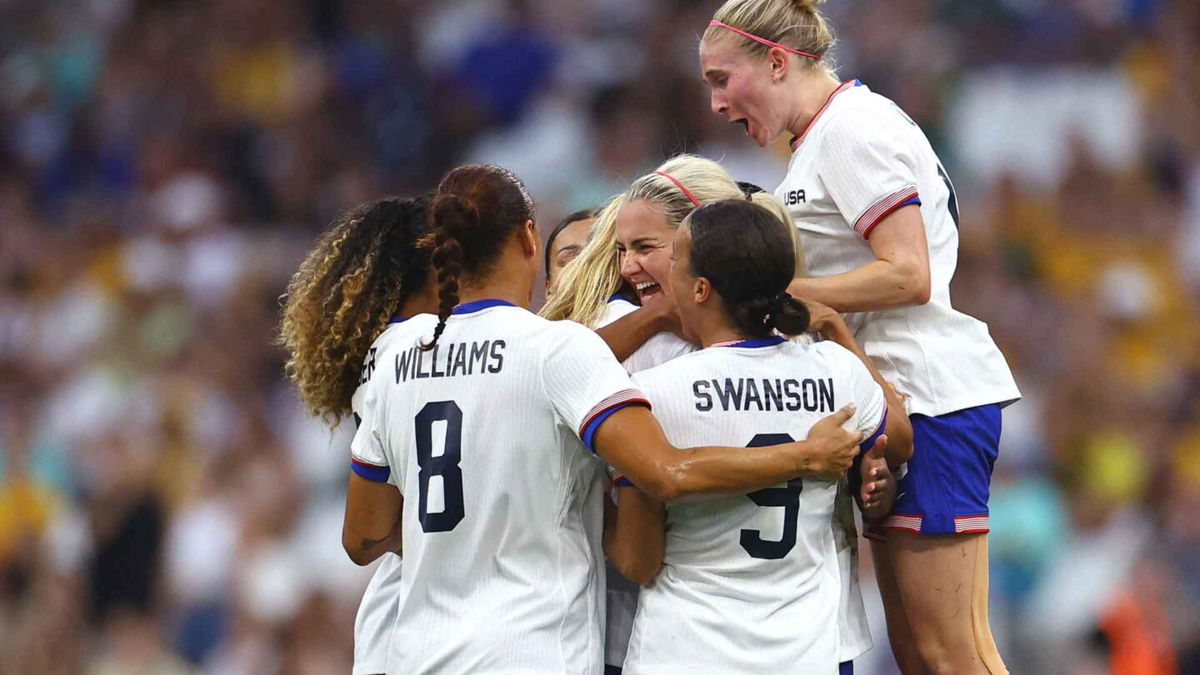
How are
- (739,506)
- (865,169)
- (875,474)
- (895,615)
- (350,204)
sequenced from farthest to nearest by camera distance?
(350,204)
(895,615)
(865,169)
(875,474)
(739,506)

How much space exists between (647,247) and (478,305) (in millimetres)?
448

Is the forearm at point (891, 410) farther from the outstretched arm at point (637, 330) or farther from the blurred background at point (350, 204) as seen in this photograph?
the blurred background at point (350, 204)

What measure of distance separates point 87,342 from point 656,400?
7013 mm

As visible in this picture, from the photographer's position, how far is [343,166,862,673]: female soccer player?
2980 mm

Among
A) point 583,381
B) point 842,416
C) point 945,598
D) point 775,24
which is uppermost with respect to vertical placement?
point 775,24

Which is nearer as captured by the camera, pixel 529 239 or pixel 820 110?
pixel 529 239

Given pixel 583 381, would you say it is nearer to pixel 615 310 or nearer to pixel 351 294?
pixel 615 310

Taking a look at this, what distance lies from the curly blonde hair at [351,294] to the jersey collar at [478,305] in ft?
1.61

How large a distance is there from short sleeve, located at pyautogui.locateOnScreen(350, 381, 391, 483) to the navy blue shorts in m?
1.21

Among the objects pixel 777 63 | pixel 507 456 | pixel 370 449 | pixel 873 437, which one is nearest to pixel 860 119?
pixel 777 63

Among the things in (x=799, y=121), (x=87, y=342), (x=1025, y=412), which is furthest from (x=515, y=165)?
(x=799, y=121)

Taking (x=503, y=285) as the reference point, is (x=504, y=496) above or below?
below

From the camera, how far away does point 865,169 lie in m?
3.60

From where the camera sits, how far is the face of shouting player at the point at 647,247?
343cm
